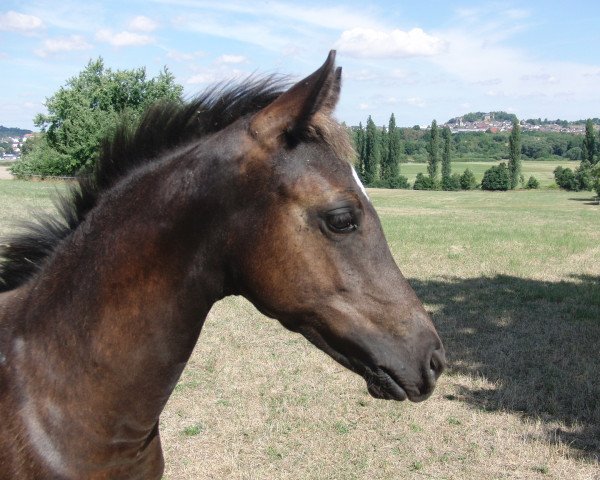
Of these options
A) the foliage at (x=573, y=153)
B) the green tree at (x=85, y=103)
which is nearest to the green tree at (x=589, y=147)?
the foliage at (x=573, y=153)

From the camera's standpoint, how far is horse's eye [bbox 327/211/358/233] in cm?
186

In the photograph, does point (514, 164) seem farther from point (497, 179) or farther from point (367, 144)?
point (367, 144)

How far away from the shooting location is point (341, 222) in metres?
1.87

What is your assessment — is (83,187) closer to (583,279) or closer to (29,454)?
(29,454)

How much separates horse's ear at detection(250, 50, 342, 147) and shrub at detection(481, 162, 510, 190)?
7211cm

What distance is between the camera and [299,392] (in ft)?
20.2

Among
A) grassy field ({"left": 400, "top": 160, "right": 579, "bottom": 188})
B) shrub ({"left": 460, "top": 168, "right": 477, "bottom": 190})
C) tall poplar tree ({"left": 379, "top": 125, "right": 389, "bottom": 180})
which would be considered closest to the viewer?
shrub ({"left": 460, "top": 168, "right": 477, "bottom": 190})

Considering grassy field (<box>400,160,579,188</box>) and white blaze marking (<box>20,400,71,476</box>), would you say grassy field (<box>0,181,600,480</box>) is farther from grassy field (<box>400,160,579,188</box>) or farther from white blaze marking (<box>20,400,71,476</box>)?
grassy field (<box>400,160,579,188</box>)

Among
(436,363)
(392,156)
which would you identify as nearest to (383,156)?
(392,156)

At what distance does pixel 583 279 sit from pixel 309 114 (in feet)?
42.4

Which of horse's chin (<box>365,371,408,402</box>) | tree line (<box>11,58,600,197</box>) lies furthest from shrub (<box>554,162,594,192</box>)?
horse's chin (<box>365,371,408,402</box>)

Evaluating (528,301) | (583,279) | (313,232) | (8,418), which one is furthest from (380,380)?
(583,279)

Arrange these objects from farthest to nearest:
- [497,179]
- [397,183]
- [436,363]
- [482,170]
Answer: [482,170], [397,183], [497,179], [436,363]

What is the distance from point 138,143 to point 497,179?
237 ft
